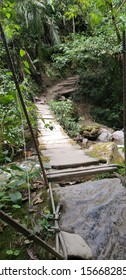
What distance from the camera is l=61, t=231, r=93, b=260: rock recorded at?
1427mm

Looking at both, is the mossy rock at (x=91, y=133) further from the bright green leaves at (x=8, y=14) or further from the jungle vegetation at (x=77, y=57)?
the bright green leaves at (x=8, y=14)

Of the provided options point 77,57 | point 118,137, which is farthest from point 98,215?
point 77,57

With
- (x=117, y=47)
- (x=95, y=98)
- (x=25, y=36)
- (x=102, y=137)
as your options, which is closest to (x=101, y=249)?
(x=102, y=137)

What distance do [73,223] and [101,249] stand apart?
324 mm

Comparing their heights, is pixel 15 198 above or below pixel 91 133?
above

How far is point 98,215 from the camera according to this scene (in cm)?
178

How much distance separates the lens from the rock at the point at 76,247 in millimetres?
1427

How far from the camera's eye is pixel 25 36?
11258 millimetres

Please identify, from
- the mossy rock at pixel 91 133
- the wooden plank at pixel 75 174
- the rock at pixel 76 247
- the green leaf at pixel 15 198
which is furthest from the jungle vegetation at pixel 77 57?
the rock at pixel 76 247

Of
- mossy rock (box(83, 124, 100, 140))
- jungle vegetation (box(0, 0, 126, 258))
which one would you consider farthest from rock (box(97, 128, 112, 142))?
jungle vegetation (box(0, 0, 126, 258))

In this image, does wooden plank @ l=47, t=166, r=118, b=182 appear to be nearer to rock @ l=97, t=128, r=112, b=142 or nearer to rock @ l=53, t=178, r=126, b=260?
rock @ l=53, t=178, r=126, b=260

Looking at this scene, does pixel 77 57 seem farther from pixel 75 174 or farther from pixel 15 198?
pixel 15 198

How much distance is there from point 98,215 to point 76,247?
373mm
